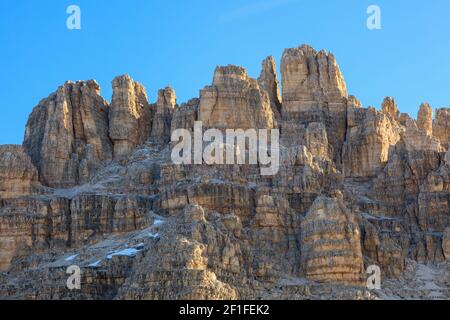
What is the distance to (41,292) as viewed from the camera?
189375 mm

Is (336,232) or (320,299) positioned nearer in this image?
(320,299)

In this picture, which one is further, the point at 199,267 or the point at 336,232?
the point at 336,232

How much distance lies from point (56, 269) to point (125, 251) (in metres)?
9.55

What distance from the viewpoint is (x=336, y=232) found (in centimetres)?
19900
